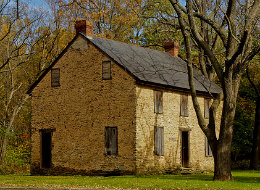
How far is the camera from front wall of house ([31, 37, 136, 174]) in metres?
27.2

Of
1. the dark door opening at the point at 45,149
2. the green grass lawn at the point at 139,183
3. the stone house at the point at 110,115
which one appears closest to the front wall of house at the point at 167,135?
the stone house at the point at 110,115

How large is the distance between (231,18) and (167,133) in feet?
29.5

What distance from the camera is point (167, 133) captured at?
96.1 ft

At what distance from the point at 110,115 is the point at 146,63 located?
15.1 ft

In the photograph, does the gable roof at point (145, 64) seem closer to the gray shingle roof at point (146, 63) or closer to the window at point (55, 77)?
the gray shingle roof at point (146, 63)

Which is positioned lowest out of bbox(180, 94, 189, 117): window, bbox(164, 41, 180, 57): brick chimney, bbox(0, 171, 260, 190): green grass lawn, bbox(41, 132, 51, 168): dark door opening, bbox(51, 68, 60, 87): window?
bbox(0, 171, 260, 190): green grass lawn

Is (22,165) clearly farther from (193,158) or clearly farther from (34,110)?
(193,158)

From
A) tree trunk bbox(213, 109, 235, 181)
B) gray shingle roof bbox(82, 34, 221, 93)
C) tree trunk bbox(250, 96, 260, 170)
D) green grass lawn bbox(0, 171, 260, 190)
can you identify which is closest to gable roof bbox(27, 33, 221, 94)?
gray shingle roof bbox(82, 34, 221, 93)

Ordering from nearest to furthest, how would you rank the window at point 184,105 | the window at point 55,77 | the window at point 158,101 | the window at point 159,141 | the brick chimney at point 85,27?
1. the window at point 159,141
2. the window at point 158,101
3. the brick chimney at point 85,27
4. the window at point 55,77
5. the window at point 184,105

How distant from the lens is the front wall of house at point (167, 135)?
27188mm

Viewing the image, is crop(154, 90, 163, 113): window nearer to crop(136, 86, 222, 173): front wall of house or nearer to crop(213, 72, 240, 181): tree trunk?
crop(136, 86, 222, 173): front wall of house

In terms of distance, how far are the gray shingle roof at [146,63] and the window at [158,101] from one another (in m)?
0.67

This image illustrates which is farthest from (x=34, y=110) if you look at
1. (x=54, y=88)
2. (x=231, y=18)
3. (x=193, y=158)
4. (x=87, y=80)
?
(x=231, y=18)

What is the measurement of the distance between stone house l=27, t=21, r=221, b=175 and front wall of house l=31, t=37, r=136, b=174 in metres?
0.05
